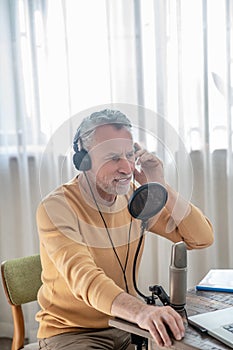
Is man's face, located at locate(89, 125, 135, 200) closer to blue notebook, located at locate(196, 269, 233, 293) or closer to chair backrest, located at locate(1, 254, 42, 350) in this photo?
blue notebook, located at locate(196, 269, 233, 293)

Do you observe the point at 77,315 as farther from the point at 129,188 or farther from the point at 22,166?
the point at 22,166

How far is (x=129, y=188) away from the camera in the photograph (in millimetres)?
1468

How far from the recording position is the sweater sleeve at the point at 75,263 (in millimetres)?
1309

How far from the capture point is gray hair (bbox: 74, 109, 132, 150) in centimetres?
142

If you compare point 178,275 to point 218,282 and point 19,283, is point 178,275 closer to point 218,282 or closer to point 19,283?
point 218,282

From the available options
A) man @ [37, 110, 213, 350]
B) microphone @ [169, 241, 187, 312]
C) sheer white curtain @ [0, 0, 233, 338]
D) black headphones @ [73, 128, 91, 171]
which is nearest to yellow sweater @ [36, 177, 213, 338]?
man @ [37, 110, 213, 350]

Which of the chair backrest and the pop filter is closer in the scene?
the pop filter

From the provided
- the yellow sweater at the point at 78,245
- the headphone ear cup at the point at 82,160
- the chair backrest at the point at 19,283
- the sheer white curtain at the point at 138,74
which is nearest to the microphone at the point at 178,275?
the yellow sweater at the point at 78,245

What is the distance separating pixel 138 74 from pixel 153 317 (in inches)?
61.9

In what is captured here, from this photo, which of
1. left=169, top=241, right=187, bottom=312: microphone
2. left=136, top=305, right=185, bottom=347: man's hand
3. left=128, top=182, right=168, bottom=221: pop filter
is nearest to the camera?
left=136, top=305, right=185, bottom=347: man's hand

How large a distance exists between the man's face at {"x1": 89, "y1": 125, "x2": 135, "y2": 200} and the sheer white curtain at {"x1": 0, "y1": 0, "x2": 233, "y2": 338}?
39.9 inches

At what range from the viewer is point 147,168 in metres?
1.54

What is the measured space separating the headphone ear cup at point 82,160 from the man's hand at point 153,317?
408mm

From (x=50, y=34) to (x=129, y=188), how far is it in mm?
1321
